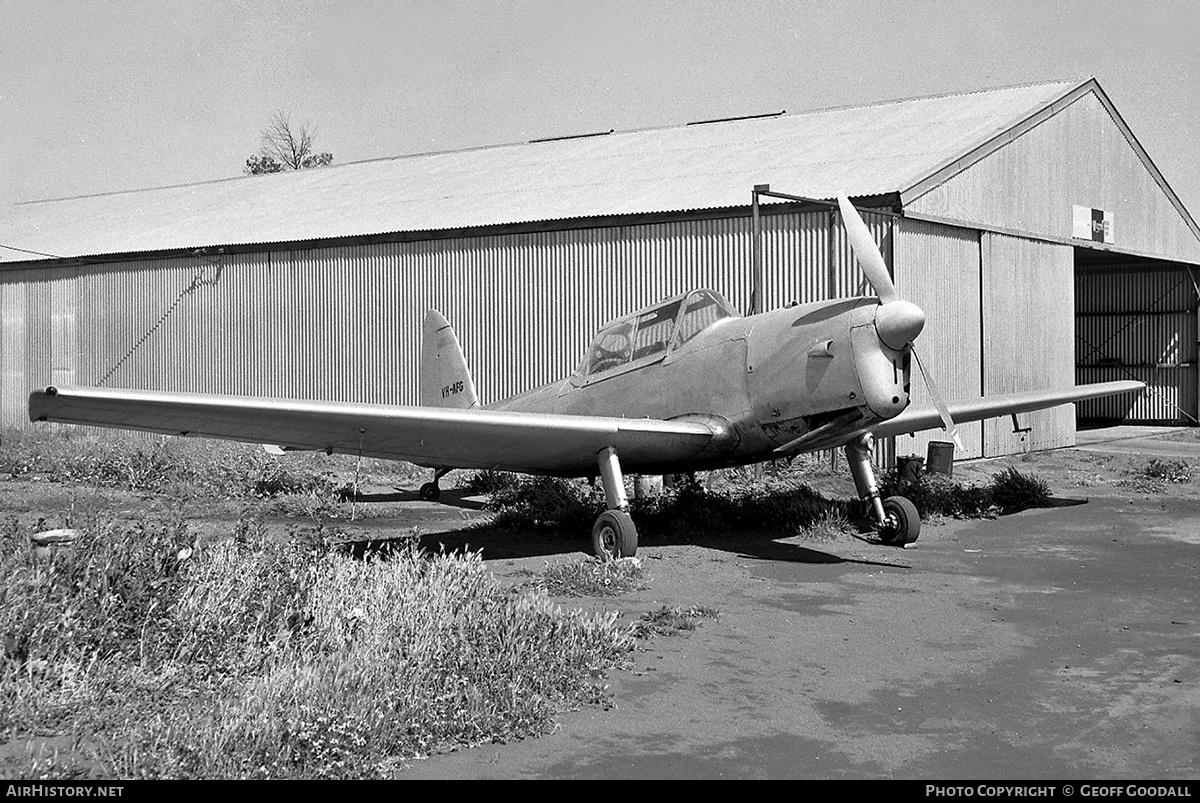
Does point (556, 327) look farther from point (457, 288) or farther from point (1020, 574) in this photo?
point (1020, 574)

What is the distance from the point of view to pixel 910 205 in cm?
1809

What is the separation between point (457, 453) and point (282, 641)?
4.74 metres

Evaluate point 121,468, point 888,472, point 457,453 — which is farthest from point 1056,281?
point 121,468

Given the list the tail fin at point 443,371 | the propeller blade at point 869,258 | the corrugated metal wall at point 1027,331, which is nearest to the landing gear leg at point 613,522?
the propeller blade at point 869,258

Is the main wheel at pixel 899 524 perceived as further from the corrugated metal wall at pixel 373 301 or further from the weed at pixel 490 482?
the corrugated metal wall at pixel 373 301

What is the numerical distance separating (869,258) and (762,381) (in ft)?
4.78

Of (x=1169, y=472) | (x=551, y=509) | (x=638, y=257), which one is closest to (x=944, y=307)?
(x=1169, y=472)

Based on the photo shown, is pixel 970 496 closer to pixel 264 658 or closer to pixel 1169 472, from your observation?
pixel 1169 472

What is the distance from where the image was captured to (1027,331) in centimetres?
2191

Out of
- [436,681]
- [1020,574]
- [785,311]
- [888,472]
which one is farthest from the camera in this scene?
[888,472]

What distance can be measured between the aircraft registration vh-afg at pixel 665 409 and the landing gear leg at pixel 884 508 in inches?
0.7

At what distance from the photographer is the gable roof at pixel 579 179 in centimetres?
2031

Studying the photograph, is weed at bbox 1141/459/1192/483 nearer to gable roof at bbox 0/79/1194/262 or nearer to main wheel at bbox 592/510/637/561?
gable roof at bbox 0/79/1194/262

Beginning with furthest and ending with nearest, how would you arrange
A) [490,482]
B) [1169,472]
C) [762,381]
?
[1169,472] → [490,482] → [762,381]
